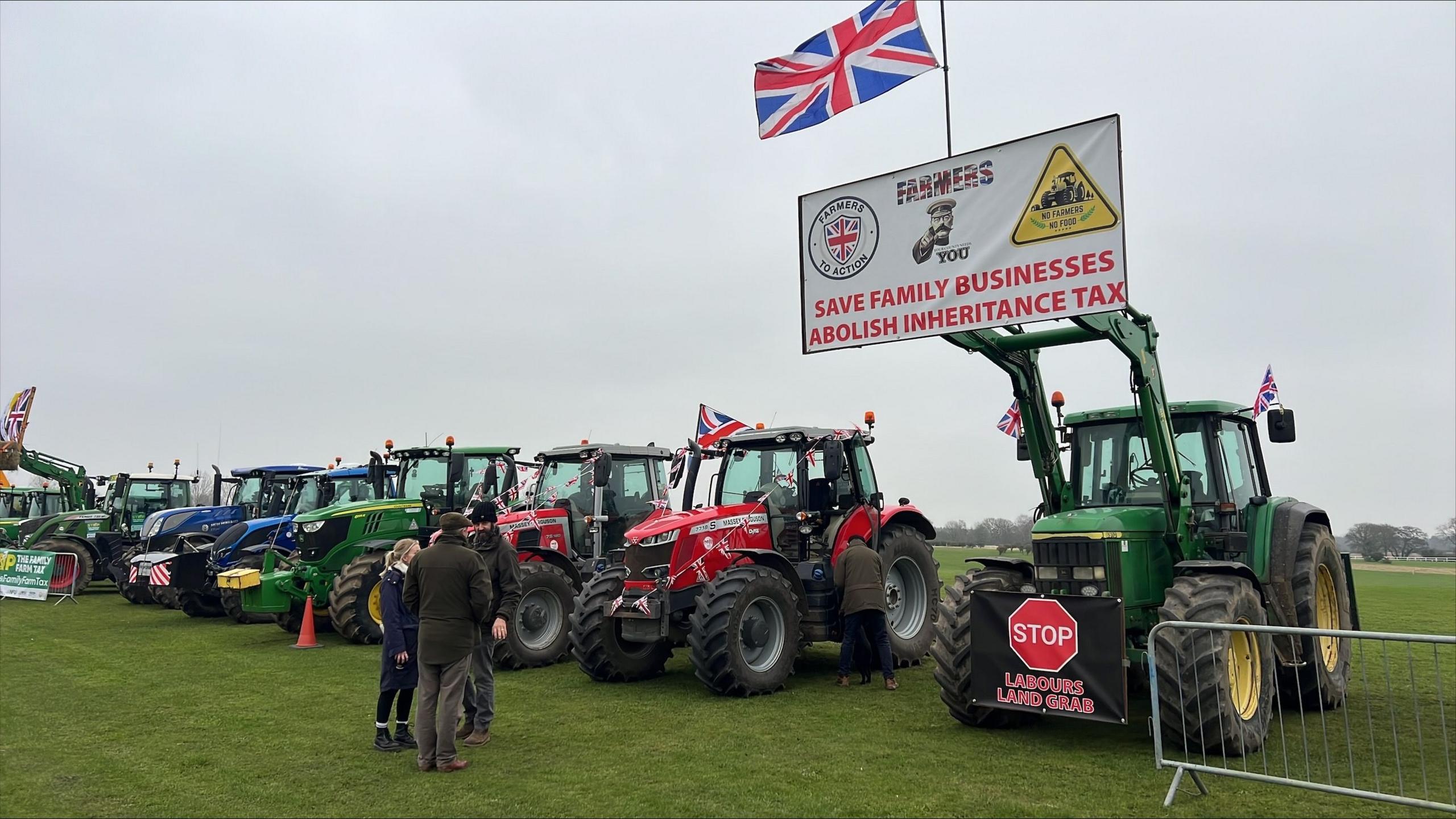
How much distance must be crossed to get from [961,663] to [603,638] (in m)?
3.53

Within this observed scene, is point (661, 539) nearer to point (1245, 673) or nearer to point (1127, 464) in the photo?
point (1127, 464)

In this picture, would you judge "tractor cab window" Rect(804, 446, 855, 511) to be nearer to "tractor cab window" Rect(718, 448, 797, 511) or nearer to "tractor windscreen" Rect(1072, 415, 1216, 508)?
"tractor cab window" Rect(718, 448, 797, 511)

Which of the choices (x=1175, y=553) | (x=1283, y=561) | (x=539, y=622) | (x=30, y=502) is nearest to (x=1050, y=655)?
(x=1175, y=553)

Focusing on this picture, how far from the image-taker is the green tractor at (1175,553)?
6.10m

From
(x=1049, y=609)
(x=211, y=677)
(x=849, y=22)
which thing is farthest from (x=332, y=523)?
A: (x=1049, y=609)

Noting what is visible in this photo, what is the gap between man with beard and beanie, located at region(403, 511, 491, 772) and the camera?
6000 mm

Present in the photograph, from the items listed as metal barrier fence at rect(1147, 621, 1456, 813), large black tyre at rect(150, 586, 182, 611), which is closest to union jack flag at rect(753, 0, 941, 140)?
metal barrier fence at rect(1147, 621, 1456, 813)

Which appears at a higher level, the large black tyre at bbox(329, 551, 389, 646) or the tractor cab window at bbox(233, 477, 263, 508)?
the tractor cab window at bbox(233, 477, 263, 508)

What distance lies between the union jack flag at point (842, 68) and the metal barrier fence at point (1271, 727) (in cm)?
526

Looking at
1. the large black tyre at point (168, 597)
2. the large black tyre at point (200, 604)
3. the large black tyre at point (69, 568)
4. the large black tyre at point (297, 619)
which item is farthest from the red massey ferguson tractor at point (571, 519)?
the large black tyre at point (69, 568)

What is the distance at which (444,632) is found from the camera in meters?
5.99

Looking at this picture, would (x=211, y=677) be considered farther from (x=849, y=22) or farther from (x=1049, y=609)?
(x=849, y=22)

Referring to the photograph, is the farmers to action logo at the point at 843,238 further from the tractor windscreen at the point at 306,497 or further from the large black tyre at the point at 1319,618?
the tractor windscreen at the point at 306,497

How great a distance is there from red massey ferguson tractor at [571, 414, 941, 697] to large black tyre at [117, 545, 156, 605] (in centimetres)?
1147
